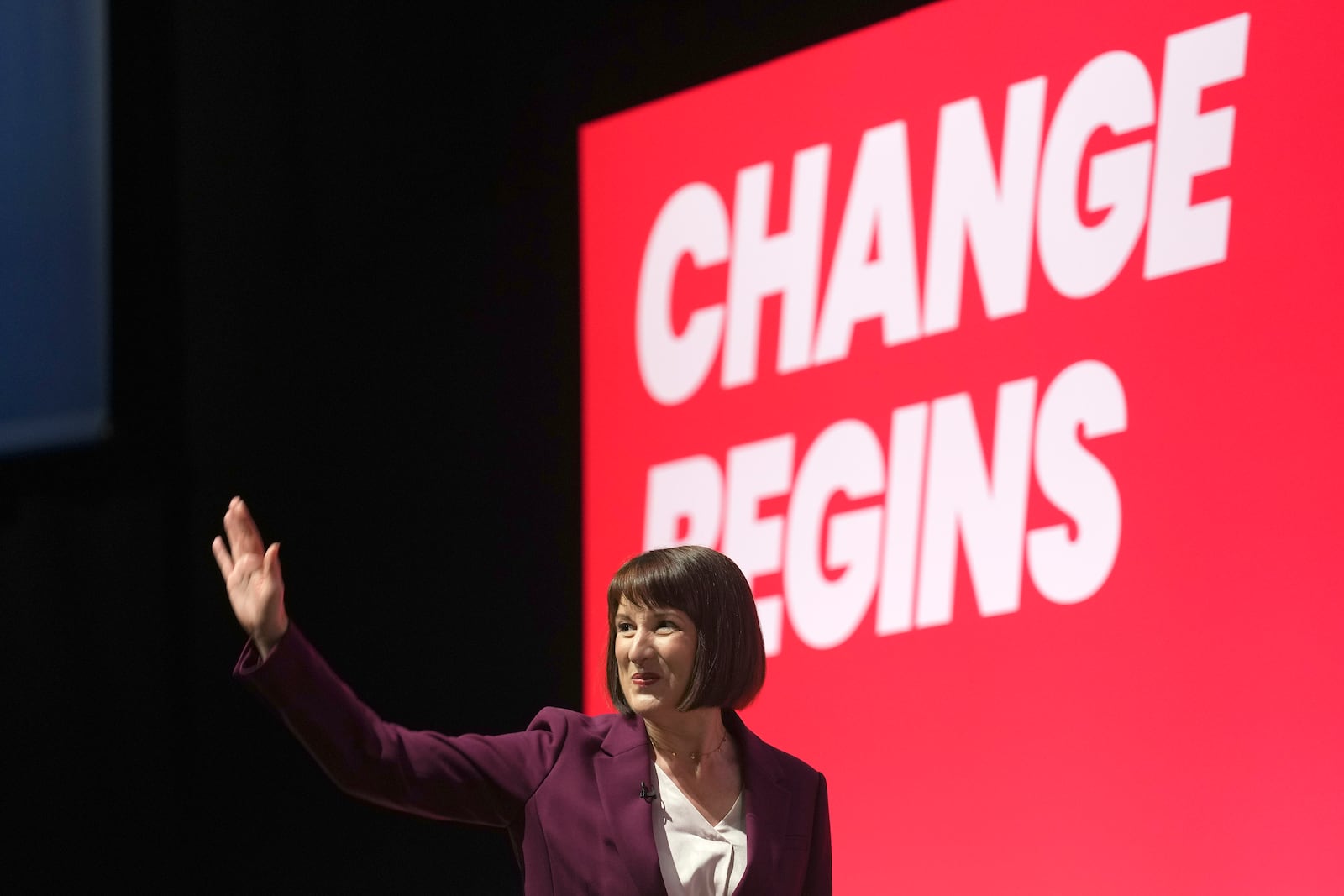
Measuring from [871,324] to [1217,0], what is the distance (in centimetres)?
101

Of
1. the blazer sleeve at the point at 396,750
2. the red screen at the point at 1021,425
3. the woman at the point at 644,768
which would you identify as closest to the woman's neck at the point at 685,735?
the woman at the point at 644,768

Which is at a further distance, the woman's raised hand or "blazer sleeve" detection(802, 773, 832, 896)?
"blazer sleeve" detection(802, 773, 832, 896)

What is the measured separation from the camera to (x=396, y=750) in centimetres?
181

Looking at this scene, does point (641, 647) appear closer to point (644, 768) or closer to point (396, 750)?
point (644, 768)

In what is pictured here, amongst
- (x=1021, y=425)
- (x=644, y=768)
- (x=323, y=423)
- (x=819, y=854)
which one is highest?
(x=323, y=423)

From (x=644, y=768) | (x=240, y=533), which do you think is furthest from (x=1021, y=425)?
(x=240, y=533)

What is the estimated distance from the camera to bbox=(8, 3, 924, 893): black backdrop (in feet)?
13.1

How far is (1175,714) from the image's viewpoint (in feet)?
10.1

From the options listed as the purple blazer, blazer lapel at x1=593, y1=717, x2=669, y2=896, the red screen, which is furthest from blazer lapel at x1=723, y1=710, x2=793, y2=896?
the red screen

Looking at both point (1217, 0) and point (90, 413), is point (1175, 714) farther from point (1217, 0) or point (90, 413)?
Result: point (90, 413)

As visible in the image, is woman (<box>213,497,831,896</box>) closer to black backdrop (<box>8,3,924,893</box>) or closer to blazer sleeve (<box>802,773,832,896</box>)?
blazer sleeve (<box>802,773,832,896</box>)

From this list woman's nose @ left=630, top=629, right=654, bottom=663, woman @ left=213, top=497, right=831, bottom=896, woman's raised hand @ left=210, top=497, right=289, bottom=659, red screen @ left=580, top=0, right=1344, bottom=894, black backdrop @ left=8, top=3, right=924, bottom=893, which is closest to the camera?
woman's raised hand @ left=210, top=497, right=289, bottom=659

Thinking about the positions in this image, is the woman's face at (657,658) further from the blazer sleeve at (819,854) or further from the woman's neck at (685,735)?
the blazer sleeve at (819,854)

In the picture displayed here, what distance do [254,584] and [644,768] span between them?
529 mm
